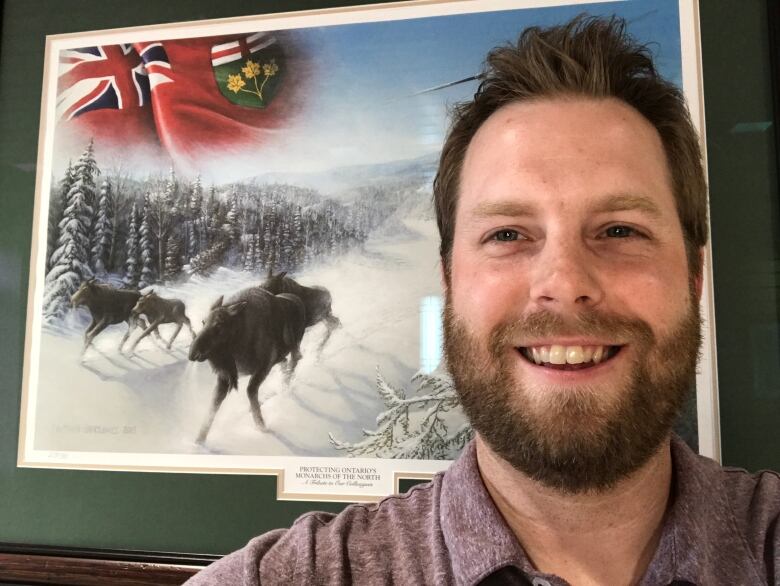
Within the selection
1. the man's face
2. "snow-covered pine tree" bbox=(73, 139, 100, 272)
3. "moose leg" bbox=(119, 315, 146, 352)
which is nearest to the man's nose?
the man's face

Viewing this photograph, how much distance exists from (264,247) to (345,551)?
0.55 m

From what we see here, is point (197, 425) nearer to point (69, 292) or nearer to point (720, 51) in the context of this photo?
point (69, 292)

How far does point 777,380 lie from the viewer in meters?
0.92

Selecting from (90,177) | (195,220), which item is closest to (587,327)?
Answer: (195,220)

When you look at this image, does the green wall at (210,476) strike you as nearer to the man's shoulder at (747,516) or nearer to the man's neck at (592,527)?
the man's shoulder at (747,516)

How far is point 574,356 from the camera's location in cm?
68

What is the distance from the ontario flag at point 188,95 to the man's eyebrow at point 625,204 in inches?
23.9

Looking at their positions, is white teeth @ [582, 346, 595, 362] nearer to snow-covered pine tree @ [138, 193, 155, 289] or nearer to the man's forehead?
the man's forehead

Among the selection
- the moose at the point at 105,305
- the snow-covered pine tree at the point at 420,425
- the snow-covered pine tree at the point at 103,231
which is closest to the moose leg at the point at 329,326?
the snow-covered pine tree at the point at 420,425

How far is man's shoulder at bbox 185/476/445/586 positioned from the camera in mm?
681

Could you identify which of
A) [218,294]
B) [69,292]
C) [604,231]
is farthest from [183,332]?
[604,231]

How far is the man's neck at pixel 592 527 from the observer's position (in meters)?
0.70

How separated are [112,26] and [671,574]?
1.32 metres

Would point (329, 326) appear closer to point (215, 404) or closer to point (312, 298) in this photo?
point (312, 298)
